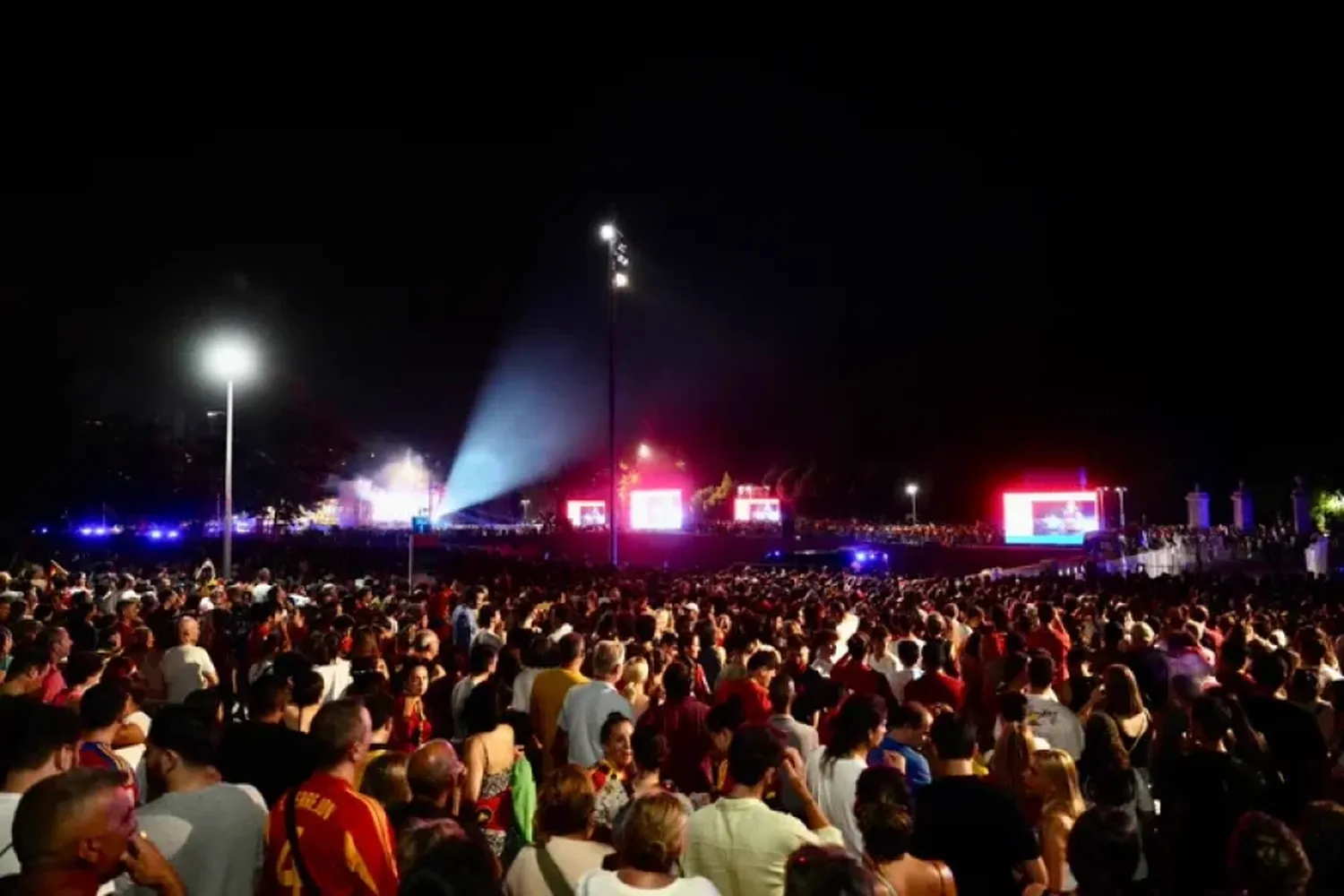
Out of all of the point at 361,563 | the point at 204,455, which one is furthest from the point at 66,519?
the point at 361,563

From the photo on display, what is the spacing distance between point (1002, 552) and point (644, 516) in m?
22.1

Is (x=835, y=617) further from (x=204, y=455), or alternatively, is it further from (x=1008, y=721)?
(x=204, y=455)

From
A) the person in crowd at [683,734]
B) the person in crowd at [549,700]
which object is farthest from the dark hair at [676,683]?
the person in crowd at [549,700]

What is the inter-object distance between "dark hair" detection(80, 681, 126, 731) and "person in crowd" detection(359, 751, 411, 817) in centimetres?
165

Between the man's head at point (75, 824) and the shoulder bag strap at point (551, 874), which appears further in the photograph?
the shoulder bag strap at point (551, 874)

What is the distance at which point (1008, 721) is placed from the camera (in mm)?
5605

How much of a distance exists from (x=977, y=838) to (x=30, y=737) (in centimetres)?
388

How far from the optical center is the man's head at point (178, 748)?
3883mm

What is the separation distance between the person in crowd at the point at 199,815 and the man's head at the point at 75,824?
1.99ft

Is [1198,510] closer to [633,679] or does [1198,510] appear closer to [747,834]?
[633,679]

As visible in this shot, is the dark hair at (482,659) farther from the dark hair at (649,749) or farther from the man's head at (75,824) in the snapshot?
the man's head at (75,824)

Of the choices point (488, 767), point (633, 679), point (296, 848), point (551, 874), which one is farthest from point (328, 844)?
point (633, 679)

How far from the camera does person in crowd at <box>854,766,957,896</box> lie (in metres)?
3.49

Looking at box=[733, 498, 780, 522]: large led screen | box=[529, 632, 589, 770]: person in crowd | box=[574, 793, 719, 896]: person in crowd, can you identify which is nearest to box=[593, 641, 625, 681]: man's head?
box=[529, 632, 589, 770]: person in crowd
